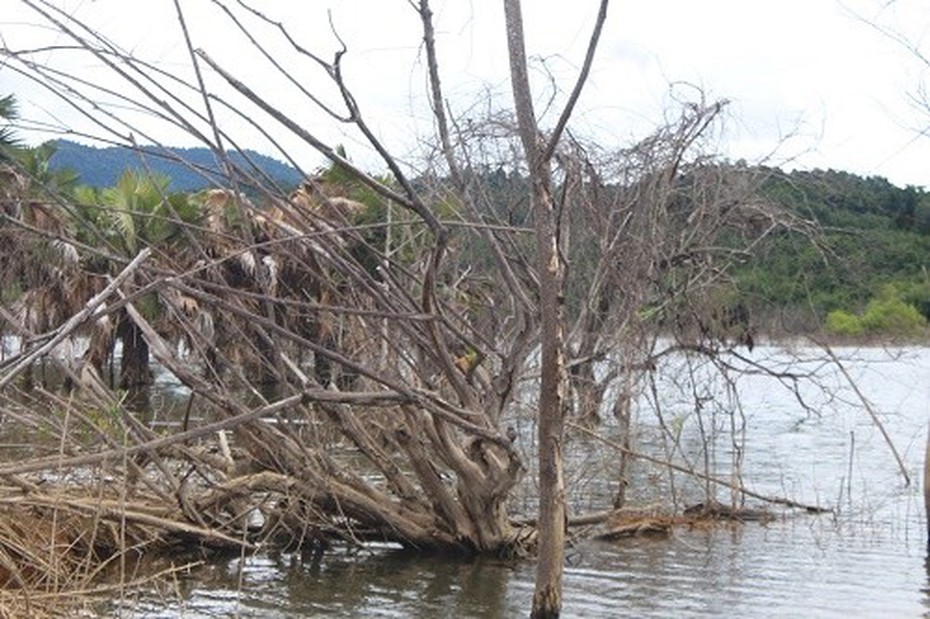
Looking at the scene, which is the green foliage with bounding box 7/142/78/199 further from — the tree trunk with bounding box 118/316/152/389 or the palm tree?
the tree trunk with bounding box 118/316/152/389

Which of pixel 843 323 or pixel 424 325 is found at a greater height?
pixel 843 323

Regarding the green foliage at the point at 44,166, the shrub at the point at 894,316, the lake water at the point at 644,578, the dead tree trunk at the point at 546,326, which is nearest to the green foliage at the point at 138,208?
the green foliage at the point at 44,166

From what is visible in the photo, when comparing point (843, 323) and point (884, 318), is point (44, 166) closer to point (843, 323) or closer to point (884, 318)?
point (843, 323)

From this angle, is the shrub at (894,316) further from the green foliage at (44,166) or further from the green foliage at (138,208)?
the green foliage at (44,166)

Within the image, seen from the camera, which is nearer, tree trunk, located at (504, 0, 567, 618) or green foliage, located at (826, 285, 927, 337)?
tree trunk, located at (504, 0, 567, 618)

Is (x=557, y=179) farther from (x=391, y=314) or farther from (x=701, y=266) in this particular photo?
(x=391, y=314)

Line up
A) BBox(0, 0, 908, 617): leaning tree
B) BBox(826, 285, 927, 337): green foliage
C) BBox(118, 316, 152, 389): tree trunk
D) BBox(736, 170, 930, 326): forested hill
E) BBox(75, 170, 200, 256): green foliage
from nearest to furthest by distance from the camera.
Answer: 1. BBox(0, 0, 908, 617): leaning tree
2. BBox(736, 170, 930, 326): forested hill
3. BBox(75, 170, 200, 256): green foliage
4. BBox(826, 285, 927, 337): green foliage
5. BBox(118, 316, 152, 389): tree trunk

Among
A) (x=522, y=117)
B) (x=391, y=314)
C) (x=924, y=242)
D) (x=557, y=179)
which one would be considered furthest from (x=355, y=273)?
(x=924, y=242)

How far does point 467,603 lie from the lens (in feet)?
32.1

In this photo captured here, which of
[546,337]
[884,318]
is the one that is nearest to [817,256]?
[546,337]

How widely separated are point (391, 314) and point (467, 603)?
281 centimetres

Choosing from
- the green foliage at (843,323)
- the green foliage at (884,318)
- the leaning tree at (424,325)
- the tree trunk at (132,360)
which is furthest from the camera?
the tree trunk at (132,360)

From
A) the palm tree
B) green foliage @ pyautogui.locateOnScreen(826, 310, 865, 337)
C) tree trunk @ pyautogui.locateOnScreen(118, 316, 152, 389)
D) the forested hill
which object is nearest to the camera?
the forested hill

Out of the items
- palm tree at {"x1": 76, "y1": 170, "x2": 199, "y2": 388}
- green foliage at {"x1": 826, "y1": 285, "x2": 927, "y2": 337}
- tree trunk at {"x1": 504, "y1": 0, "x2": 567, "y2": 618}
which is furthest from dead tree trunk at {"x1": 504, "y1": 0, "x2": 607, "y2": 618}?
green foliage at {"x1": 826, "y1": 285, "x2": 927, "y2": 337}
